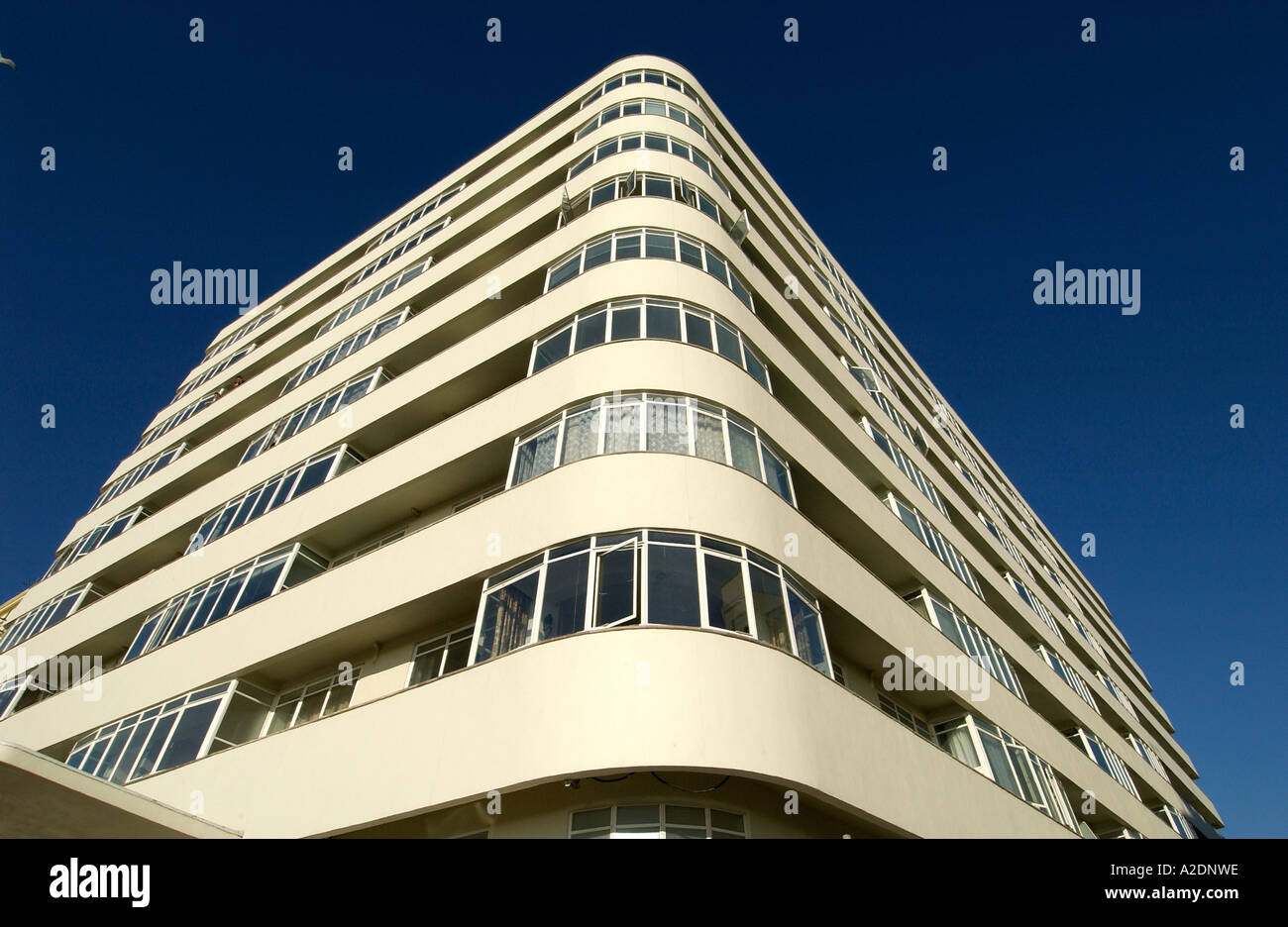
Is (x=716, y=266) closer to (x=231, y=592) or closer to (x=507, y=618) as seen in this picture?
(x=507, y=618)

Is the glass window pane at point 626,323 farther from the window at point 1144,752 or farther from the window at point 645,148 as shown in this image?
the window at point 1144,752

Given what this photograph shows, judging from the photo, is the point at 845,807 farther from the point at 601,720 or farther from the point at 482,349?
the point at 482,349

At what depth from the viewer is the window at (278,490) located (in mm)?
18406

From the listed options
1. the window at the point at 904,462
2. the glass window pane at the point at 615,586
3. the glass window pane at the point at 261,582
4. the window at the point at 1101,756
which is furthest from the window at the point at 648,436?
the window at the point at 1101,756

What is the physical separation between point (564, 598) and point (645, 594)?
1.23 m

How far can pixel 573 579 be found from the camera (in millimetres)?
10984

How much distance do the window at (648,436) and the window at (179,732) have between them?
23.5 ft

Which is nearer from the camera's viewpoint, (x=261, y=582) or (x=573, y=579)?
(x=573, y=579)

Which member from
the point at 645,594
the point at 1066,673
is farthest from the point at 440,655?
the point at 1066,673

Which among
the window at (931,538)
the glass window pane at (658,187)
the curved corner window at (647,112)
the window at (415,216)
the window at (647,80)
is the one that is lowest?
the window at (931,538)

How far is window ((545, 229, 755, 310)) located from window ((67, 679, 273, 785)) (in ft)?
35.6

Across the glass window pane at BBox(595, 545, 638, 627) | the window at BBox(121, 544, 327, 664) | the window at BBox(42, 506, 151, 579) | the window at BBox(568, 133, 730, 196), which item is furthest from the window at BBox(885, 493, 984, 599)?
the window at BBox(42, 506, 151, 579)

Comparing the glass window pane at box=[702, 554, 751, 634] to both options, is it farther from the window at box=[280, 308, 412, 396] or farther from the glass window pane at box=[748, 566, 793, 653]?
the window at box=[280, 308, 412, 396]

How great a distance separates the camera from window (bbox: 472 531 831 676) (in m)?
10.5
